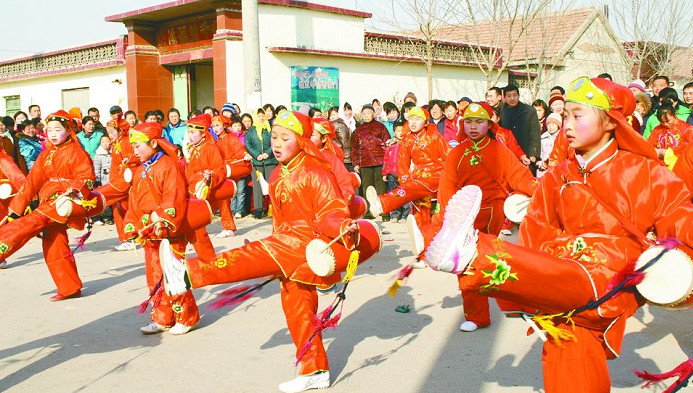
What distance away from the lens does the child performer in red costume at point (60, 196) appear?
7086 mm

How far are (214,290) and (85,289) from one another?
1.48 m

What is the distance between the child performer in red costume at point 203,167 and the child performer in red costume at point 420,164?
2007 mm

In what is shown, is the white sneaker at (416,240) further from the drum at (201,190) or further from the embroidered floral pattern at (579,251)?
the drum at (201,190)

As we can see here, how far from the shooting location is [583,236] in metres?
3.37

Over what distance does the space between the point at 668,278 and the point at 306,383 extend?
2543 millimetres

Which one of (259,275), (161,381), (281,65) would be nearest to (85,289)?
(161,381)

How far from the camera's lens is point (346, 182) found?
20.4 ft

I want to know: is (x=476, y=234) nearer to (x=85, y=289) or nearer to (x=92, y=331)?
(x=92, y=331)

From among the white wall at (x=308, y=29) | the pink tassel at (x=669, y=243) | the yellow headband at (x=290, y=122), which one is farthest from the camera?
the white wall at (x=308, y=29)


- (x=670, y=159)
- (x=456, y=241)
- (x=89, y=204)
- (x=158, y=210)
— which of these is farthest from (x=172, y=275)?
(x=670, y=159)

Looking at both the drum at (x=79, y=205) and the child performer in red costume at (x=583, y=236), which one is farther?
the drum at (x=79, y=205)

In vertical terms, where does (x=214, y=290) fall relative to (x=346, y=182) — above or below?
below

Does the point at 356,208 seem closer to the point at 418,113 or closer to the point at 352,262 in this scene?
the point at 352,262

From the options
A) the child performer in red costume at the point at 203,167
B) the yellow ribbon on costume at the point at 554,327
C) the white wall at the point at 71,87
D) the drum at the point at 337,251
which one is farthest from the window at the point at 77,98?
the yellow ribbon on costume at the point at 554,327
